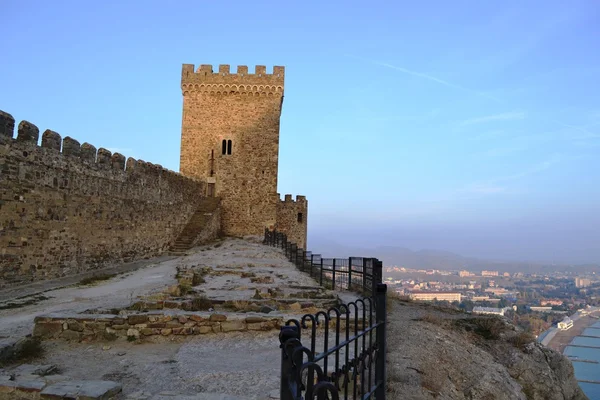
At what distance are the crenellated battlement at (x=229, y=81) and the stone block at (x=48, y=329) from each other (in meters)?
23.9

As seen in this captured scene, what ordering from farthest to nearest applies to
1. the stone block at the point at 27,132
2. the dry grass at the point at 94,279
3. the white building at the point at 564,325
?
the white building at the point at 564,325
the dry grass at the point at 94,279
the stone block at the point at 27,132

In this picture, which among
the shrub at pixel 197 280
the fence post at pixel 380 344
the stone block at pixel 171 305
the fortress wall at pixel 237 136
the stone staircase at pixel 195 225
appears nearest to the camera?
the fence post at pixel 380 344

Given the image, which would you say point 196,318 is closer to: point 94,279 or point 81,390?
point 81,390

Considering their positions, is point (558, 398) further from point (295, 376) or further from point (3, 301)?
point (3, 301)

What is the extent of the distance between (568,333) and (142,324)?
86.8ft

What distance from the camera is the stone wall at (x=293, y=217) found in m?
31.6

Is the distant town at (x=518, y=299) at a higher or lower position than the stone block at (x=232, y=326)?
lower

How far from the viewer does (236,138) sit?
28531 mm

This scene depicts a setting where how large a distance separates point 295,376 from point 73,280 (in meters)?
12.5

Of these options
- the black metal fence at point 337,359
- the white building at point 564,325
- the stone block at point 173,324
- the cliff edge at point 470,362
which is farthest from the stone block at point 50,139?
the white building at point 564,325

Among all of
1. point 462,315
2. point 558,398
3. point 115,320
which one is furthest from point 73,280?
point 558,398

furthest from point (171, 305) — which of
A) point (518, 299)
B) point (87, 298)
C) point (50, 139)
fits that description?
point (518, 299)

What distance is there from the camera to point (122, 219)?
16.7 meters

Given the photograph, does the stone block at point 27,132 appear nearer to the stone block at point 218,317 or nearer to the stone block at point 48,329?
the stone block at point 48,329
